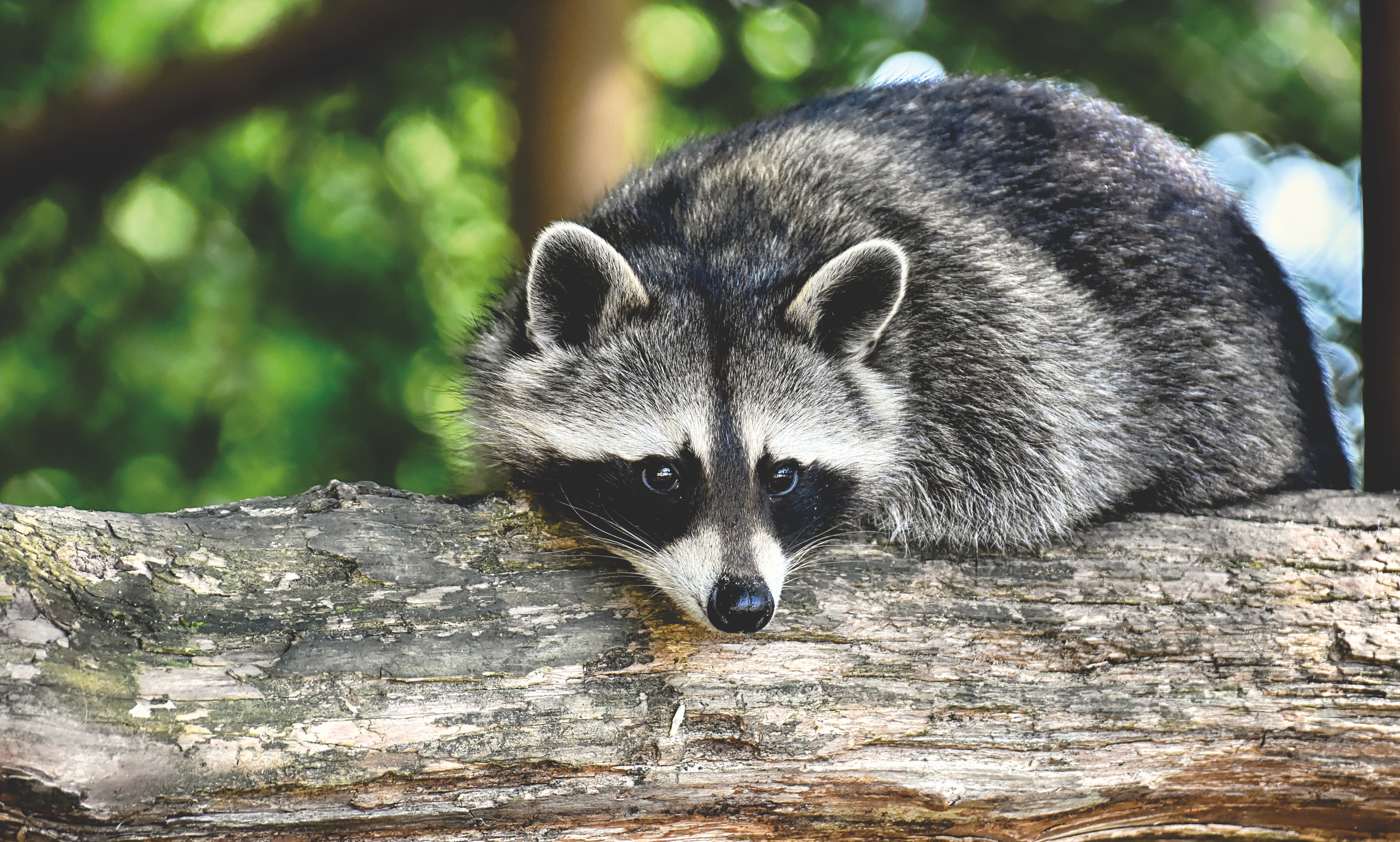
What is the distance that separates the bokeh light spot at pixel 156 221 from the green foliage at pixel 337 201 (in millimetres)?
15

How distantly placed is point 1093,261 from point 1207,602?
120 centimetres

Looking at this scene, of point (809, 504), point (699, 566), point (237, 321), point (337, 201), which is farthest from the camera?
point (337, 201)

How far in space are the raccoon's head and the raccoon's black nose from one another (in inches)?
4.4

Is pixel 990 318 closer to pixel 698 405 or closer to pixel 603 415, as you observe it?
pixel 698 405

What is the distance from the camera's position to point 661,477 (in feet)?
9.92

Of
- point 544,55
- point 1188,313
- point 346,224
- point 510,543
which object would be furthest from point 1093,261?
point 346,224

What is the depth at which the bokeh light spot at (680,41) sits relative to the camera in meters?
6.55

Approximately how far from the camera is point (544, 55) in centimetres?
517

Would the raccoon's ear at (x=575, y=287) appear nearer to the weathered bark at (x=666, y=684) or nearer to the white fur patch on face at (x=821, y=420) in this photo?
the white fur patch on face at (x=821, y=420)

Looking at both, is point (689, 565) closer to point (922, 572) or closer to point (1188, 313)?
point (922, 572)

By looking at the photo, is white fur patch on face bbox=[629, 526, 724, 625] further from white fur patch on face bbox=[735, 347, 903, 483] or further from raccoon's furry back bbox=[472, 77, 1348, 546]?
raccoon's furry back bbox=[472, 77, 1348, 546]

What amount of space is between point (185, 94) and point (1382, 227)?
442cm

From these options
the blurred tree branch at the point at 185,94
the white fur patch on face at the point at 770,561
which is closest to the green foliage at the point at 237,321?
the blurred tree branch at the point at 185,94

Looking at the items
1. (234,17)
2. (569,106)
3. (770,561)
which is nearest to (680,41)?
(569,106)
